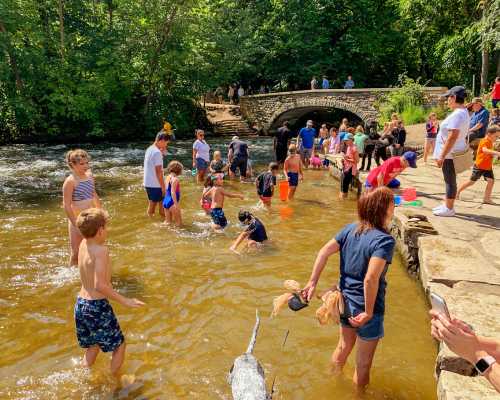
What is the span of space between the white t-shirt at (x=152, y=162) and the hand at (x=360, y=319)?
547 cm

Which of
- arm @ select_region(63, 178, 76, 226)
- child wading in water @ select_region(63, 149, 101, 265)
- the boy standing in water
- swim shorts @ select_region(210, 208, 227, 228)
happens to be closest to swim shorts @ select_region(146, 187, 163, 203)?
swim shorts @ select_region(210, 208, 227, 228)

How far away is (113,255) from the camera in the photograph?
22.9 ft

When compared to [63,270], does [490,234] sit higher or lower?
higher

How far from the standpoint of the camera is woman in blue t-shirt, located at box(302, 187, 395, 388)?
3.02 metres

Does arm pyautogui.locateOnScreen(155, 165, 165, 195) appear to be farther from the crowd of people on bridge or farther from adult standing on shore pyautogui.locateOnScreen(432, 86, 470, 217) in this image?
adult standing on shore pyautogui.locateOnScreen(432, 86, 470, 217)

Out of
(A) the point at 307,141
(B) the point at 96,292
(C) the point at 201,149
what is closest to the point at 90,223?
(B) the point at 96,292

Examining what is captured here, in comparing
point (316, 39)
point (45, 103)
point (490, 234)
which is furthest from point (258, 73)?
point (490, 234)

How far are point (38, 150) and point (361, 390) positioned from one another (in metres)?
19.5

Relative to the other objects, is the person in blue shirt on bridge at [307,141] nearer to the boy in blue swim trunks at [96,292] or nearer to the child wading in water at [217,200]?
the child wading in water at [217,200]

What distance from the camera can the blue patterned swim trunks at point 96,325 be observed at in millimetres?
3604

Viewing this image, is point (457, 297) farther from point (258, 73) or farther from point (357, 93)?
point (258, 73)

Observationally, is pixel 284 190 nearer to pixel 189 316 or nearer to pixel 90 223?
pixel 189 316

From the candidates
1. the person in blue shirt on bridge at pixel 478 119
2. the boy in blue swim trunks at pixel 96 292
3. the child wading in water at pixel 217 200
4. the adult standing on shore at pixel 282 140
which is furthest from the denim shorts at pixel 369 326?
the adult standing on shore at pixel 282 140

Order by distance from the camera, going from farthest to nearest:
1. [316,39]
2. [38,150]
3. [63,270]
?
[316,39]
[38,150]
[63,270]
